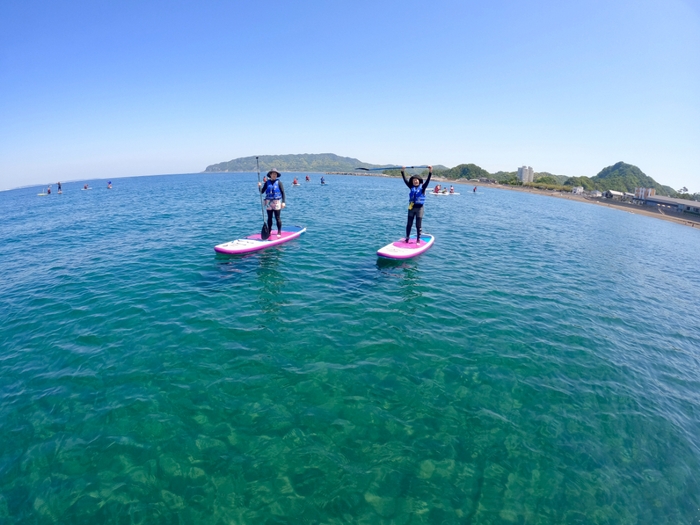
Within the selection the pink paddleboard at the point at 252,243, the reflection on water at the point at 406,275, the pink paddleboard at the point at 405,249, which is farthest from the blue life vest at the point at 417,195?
the pink paddleboard at the point at 252,243

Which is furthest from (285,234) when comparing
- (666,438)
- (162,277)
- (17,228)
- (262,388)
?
(17,228)

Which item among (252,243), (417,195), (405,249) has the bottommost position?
(405,249)

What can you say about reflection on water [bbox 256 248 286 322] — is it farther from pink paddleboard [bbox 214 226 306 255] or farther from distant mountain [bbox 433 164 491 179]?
distant mountain [bbox 433 164 491 179]

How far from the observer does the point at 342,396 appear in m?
7.96

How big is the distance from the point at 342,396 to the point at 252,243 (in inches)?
545

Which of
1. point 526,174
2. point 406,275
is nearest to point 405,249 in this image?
point 406,275

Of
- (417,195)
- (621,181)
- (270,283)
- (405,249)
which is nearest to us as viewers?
(270,283)

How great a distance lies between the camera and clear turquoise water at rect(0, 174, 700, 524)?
5719 millimetres

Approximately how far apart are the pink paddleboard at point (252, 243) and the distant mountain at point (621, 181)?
476ft

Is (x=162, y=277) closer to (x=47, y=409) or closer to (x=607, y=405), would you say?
(x=47, y=409)

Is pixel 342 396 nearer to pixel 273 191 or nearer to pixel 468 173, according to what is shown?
pixel 273 191

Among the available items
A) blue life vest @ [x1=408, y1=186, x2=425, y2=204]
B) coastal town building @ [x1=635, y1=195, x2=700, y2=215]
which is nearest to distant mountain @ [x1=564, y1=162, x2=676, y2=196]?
coastal town building @ [x1=635, y1=195, x2=700, y2=215]

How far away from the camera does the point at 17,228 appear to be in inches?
1247

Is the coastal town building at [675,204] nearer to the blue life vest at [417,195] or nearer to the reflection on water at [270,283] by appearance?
the blue life vest at [417,195]
